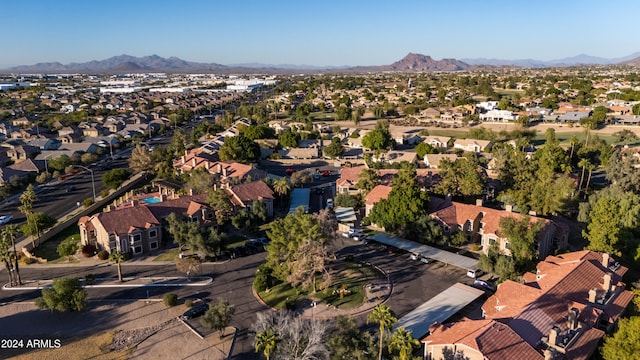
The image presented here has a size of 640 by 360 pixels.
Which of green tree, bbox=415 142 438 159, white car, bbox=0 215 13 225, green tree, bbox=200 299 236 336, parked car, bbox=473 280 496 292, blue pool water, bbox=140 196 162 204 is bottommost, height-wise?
white car, bbox=0 215 13 225

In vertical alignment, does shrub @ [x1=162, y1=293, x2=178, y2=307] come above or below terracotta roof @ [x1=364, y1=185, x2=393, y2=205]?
below

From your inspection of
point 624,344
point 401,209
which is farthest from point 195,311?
point 624,344

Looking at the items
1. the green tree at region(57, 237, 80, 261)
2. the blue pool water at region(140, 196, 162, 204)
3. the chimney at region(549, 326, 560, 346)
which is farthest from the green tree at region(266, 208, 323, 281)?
the blue pool water at region(140, 196, 162, 204)

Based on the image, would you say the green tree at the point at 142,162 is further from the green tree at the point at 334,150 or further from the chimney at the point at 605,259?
the chimney at the point at 605,259

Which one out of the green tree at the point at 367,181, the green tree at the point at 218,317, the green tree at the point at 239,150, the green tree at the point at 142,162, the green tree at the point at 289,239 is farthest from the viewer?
the green tree at the point at 239,150

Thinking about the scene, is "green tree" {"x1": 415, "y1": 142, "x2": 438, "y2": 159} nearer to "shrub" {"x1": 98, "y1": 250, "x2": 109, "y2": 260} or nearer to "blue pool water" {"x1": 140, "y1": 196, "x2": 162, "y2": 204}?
"blue pool water" {"x1": 140, "y1": 196, "x2": 162, "y2": 204}

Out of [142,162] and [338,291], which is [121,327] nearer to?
[338,291]

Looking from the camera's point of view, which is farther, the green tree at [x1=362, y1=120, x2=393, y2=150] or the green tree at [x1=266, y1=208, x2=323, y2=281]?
the green tree at [x1=362, y1=120, x2=393, y2=150]

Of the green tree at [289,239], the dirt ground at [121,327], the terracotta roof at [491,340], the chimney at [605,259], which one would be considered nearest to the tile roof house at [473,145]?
the chimney at [605,259]
